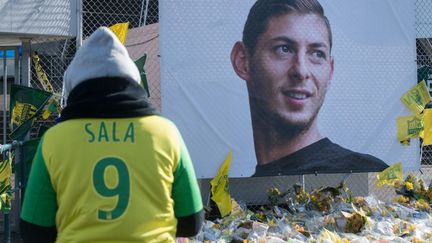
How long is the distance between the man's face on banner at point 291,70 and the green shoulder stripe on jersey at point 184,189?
11.3ft

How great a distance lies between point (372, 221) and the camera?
16.5ft

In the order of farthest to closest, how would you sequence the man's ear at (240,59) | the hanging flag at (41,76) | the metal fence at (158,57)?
1. the metal fence at (158,57)
2. the hanging flag at (41,76)
3. the man's ear at (240,59)

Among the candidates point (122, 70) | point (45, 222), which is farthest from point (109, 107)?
point (45, 222)

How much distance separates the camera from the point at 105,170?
1835 mm

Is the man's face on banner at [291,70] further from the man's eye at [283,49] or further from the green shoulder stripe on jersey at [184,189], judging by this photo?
the green shoulder stripe on jersey at [184,189]

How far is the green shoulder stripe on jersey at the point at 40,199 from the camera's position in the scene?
186 cm

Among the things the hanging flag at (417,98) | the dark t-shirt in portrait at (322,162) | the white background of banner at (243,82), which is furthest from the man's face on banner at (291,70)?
the hanging flag at (417,98)

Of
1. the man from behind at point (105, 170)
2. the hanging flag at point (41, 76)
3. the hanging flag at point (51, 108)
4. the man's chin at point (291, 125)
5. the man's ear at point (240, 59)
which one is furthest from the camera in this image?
the hanging flag at point (41, 76)

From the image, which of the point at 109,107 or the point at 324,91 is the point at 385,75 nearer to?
the point at 324,91

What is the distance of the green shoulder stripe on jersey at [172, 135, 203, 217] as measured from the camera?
1967 millimetres

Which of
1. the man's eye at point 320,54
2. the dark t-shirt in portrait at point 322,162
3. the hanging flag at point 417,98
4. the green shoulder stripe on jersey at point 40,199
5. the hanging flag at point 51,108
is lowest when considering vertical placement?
the dark t-shirt in portrait at point 322,162

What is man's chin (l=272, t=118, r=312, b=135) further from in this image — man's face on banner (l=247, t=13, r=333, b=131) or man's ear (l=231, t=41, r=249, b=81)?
man's ear (l=231, t=41, r=249, b=81)

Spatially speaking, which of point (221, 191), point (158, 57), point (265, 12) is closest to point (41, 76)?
point (158, 57)

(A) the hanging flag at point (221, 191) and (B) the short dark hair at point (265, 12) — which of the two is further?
(B) the short dark hair at point (265, 12)
